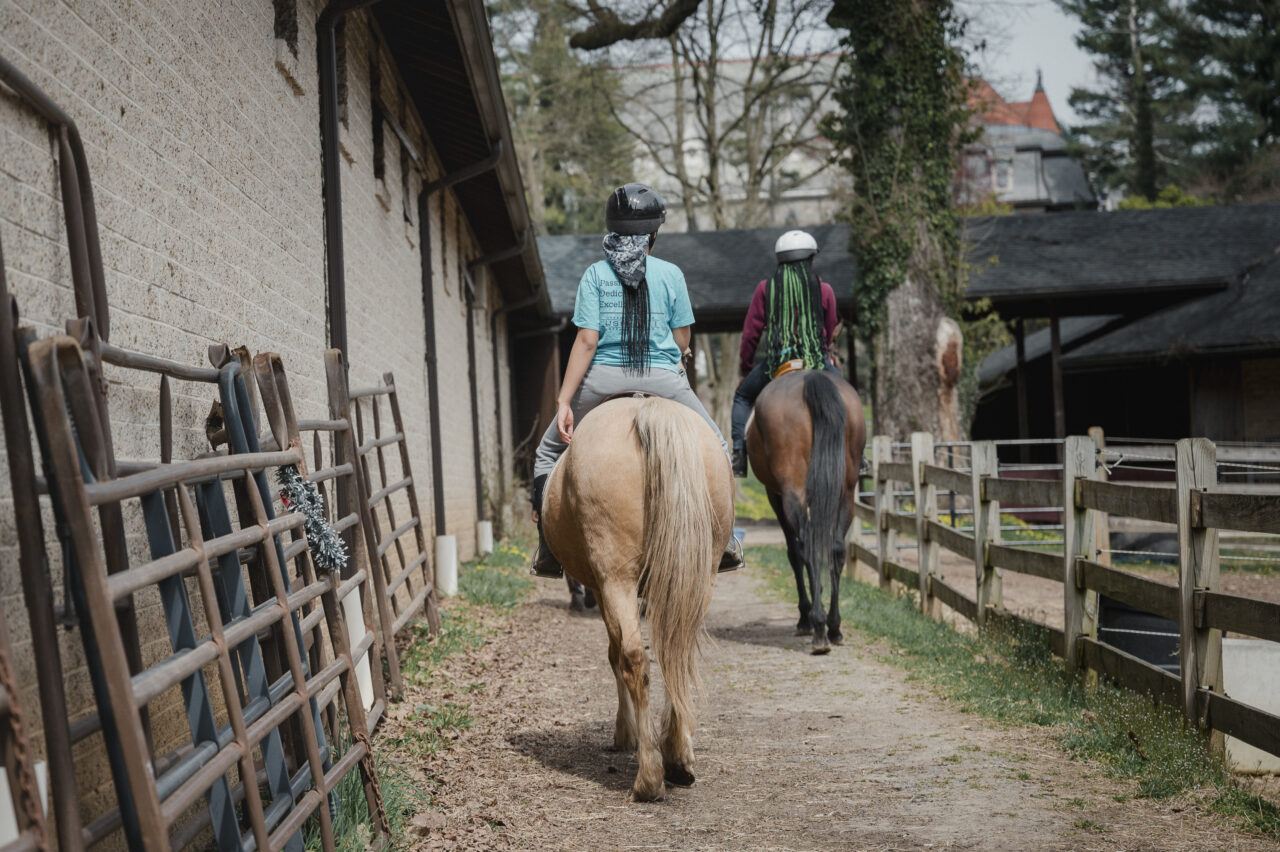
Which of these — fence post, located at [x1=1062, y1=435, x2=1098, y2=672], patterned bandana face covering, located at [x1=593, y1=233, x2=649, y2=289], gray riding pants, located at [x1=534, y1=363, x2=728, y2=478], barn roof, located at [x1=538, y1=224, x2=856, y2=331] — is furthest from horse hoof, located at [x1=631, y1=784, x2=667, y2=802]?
barn roof, located at [x1=538, y1=224, x2=856, y2=331]

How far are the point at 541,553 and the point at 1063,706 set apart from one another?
101 inches

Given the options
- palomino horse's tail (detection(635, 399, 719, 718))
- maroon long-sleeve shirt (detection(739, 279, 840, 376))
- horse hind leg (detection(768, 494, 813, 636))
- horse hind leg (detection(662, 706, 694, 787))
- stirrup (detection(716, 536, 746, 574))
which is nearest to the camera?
palomino horse's tail (detection(635, 399, 719, 718))

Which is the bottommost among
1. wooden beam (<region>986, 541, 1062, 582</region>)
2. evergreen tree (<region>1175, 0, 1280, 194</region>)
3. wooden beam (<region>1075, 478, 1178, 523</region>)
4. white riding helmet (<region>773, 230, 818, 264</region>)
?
wooden beam (<region>986, 541, 1062, 582</region>)

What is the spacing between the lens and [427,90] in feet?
32.4

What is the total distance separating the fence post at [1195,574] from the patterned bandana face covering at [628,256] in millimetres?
2318

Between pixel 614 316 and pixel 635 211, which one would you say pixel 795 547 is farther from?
pixel 635 211

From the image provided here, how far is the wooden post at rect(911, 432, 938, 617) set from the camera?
886 cm

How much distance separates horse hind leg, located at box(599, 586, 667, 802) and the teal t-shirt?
1121 mm

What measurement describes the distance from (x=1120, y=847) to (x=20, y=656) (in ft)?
10.4

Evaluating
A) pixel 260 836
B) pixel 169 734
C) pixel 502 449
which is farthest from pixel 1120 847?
pixel 502 449

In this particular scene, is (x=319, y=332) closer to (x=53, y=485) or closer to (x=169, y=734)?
(x=169, y=734)

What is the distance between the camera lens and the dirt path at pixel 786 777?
378 centimetres

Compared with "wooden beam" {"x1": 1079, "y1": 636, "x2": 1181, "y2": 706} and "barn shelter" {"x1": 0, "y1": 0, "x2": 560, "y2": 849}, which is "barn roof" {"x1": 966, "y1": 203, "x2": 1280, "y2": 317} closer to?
"barn shelter" {"x1": 0, "y1": 0, "x2": 560, "y2": 849}

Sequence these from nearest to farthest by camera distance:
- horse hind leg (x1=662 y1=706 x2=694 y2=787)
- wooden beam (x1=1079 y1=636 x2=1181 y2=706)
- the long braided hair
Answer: horse hind leg (x1=662 y1=706 x2=694 y2=787)
wooden beam (x1=1079 y1=636 x2=1181 y2=706)
the long braided hair
